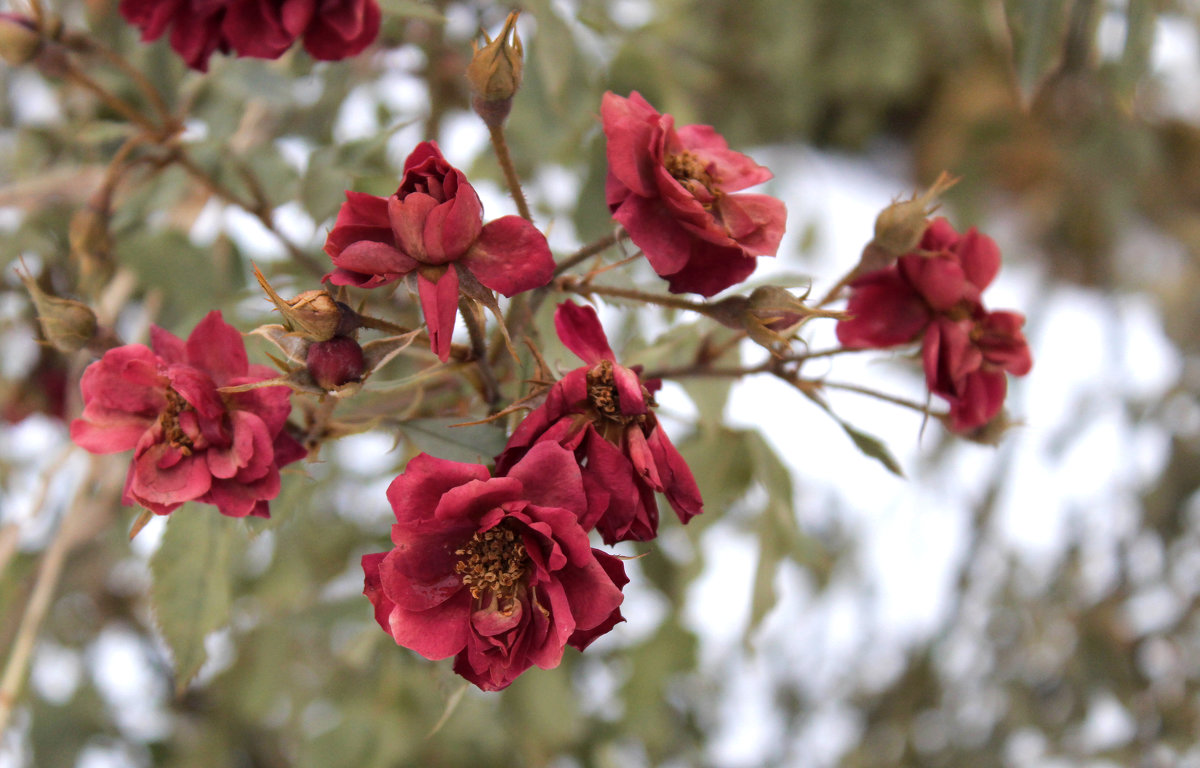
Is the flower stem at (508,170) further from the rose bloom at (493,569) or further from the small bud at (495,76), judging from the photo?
the rose bloom at (493,569)

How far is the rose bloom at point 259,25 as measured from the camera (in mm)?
538

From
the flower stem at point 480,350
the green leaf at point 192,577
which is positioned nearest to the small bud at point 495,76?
Result: the flower stem at point 480,350

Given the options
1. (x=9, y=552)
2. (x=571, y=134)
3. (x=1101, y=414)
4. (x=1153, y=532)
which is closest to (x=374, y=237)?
(x=571, y=134)

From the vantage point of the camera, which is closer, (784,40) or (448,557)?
(448,557)

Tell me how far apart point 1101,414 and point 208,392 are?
1445mm

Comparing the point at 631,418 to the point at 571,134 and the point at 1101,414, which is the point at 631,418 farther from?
the point at 1101,414

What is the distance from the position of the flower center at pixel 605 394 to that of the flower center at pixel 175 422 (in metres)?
0.21

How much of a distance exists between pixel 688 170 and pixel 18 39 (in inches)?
21.2

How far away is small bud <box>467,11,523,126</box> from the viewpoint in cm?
45

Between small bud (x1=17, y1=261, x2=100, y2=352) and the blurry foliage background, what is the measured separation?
0.39 ft

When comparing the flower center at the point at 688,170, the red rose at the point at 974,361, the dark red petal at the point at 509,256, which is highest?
the flower center at the point at 688,170

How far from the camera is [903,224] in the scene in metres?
0.49

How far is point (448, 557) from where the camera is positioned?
406mm

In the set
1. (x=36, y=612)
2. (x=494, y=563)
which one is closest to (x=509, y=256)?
(x=494, y=563)
